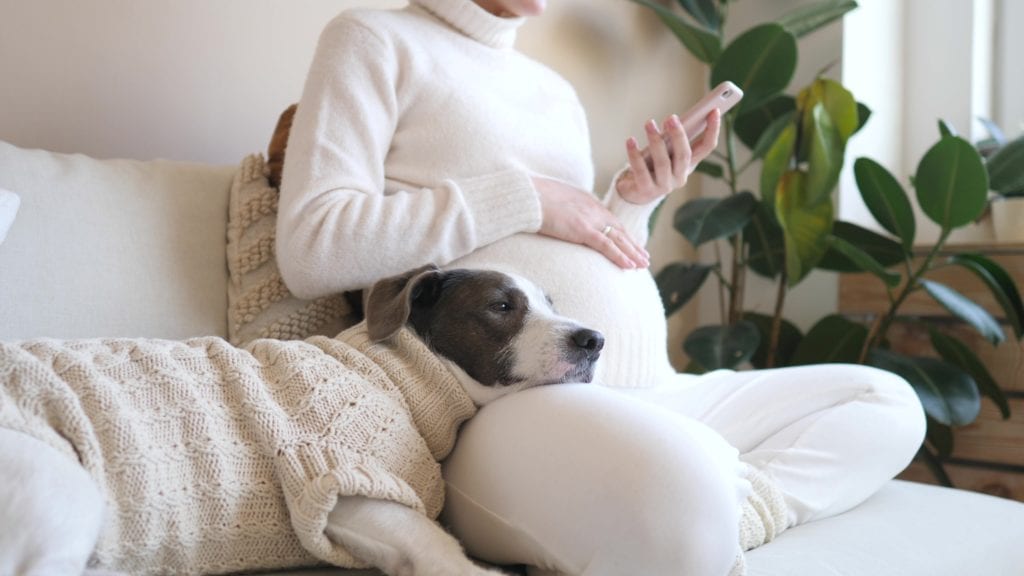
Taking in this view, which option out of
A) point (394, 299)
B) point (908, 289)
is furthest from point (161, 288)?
point (908, 289)

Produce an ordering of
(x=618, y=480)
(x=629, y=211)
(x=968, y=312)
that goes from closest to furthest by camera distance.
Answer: (x=618, y=480), (x=629, y=211), (x=968, y=312)

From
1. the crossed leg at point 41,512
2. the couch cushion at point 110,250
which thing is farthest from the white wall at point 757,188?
the crossed leg at point 41,512

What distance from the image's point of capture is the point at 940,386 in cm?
221

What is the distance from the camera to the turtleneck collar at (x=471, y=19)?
166 cm

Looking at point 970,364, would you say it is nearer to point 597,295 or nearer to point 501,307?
point 597,295

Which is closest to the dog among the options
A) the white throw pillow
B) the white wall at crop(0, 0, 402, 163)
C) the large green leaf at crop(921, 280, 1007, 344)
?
the white throw pillow

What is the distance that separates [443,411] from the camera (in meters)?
1.15

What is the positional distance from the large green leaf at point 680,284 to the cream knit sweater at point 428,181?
3.05 ft

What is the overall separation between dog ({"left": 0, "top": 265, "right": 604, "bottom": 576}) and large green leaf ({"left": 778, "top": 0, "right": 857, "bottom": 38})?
5.25 ft

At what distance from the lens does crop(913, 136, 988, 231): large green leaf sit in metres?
2.19

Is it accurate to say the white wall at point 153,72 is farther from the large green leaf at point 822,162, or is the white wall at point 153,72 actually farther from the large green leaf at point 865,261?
the large green leaf at point 865,261

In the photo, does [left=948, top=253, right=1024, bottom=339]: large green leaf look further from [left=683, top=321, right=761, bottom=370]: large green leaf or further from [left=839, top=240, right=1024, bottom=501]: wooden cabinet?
[left=683, top=321, right=761, bottom=370]: large green leaf

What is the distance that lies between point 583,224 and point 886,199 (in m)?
1.18

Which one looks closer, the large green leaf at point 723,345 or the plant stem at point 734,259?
the large green leaf at point 723,345
